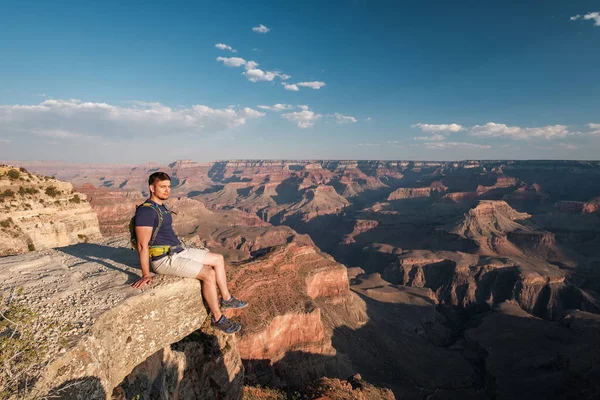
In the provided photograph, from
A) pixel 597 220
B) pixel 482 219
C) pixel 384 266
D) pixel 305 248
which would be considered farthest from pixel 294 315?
pixel 597 220

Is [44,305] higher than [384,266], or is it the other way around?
[44,305]

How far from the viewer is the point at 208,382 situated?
10.4m

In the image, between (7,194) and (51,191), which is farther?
(51,191)

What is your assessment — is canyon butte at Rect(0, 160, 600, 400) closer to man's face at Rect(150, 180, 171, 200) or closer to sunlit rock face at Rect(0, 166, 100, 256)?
sunlit rock face at Rect(0, 166, 100, 256)

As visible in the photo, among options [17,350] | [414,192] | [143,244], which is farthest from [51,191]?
[414,192]

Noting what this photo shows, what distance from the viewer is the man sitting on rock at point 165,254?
7.04 m

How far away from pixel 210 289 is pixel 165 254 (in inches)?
62.6

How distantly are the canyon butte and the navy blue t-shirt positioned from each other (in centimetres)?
104

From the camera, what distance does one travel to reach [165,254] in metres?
7.62

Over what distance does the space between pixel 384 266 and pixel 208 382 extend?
9545cm

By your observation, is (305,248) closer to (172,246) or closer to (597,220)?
(172,246)

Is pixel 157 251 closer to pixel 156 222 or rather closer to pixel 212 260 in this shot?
pixel 156 222

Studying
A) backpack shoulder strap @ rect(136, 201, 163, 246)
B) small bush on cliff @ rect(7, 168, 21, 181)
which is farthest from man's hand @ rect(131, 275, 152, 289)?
small bush on cliff @ rect(7, 168, 21, 181)

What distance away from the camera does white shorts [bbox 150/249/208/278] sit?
7.57m
